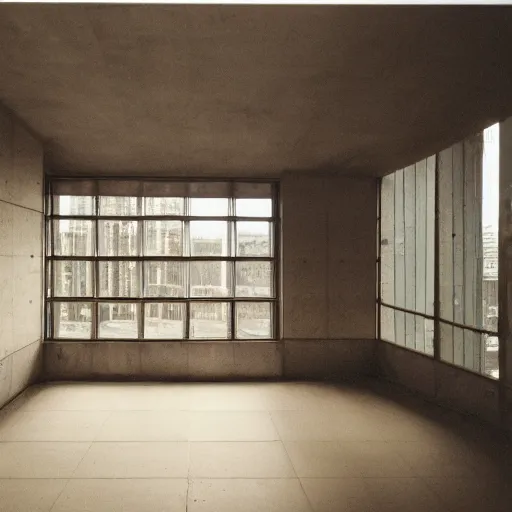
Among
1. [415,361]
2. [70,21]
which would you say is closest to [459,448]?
[415,361]

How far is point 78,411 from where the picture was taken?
205 inches

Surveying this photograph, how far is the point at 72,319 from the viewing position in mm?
6820

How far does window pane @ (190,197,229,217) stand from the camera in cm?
700

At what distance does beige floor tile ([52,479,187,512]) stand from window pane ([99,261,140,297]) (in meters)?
3.73

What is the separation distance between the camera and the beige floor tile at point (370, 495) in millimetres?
3174

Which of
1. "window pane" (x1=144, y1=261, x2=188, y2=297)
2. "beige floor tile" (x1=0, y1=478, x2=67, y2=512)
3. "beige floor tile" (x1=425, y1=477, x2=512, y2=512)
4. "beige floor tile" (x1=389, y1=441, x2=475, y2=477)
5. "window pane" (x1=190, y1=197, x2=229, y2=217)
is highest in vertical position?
"window pane" (x1=190, y1=197, x2=229, y2=217)

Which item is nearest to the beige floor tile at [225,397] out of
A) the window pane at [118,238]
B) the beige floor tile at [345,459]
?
the beige floor tile at [345,459]

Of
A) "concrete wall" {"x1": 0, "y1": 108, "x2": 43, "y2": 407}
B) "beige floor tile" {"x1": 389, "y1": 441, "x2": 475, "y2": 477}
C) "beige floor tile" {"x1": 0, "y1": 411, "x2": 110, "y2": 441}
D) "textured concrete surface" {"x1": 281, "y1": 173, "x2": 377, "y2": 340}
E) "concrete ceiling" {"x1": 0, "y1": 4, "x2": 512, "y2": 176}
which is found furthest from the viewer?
"textured concrete surface" {"x1": 281, "y1": 173, "x2": 377, "y2": 340}

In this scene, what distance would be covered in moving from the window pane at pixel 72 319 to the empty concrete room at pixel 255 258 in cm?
4

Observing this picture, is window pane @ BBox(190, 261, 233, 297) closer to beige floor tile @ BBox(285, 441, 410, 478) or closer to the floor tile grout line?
beige floor tile @ BBox(285, 441, 410, 478)

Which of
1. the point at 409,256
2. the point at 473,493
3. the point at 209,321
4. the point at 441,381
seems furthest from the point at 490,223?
the point at 209,321

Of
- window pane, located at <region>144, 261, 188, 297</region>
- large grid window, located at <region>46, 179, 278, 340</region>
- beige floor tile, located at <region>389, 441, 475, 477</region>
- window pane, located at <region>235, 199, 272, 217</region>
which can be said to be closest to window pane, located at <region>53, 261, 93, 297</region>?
large grid window, located at <region>46, 179, 278, 340</region>

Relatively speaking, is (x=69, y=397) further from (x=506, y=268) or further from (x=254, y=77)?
(x=506, y=268)

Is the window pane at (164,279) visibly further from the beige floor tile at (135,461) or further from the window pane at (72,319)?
the beige floor tile at (135,461)
